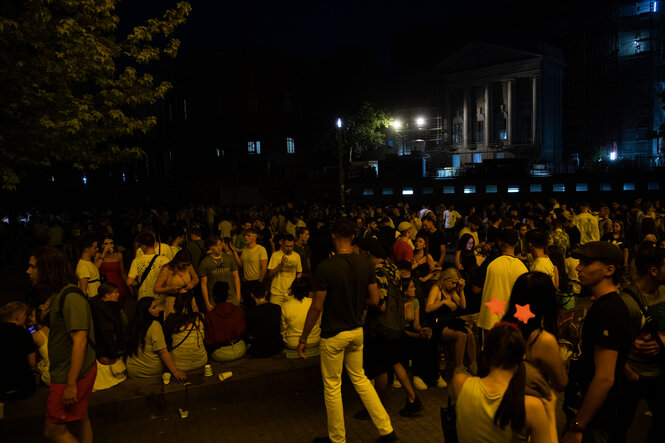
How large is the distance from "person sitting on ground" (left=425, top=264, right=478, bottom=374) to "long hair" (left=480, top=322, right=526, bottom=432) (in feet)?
10.7

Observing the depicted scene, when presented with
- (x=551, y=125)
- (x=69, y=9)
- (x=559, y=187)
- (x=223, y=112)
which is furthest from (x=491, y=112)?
(x=69, y=9)

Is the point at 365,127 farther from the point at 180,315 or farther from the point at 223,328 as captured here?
the point at 180,315

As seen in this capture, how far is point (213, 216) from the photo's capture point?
1911 cm

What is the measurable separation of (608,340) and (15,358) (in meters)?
5.41

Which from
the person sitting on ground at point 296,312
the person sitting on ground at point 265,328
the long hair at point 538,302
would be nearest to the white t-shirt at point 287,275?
the person sitting on ground at point 265,328

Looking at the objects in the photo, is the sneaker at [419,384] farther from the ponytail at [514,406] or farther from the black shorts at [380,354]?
the ponytail at [514,406]

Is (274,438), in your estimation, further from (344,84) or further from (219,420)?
(344,84)

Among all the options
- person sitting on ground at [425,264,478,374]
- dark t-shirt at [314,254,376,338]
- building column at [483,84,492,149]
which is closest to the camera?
dark t-shirt at [314,254,376,338]

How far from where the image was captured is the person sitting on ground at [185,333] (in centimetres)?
621

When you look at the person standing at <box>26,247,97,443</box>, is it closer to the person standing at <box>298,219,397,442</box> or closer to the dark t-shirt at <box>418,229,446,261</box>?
the person standing at <box>298,219,397,442</box>

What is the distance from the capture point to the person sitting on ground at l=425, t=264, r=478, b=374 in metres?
5.82

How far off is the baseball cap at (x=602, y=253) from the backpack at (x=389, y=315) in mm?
2315

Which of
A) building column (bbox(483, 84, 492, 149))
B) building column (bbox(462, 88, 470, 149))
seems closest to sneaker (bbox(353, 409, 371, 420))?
building column (bbox(483, 84, 492, 149))

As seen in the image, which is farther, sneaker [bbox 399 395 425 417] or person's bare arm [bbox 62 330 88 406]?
sneaker [bbox 399 395 425 417]
